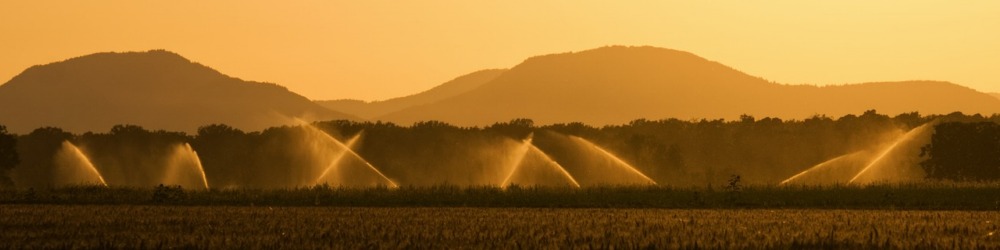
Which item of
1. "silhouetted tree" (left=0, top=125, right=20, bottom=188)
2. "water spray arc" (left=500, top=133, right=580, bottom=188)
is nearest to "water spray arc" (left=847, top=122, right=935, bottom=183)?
"water spray arc" (left=500, top=133, right=580, bottom=188)

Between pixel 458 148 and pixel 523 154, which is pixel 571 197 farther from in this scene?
pixel 458 148

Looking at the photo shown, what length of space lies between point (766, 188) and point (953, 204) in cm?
1085

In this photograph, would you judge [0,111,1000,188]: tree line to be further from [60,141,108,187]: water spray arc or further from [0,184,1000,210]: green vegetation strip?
[0,184,1000,210]: green vegetation strip

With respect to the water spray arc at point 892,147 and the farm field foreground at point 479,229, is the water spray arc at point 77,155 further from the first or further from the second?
the farm field foreground at point 479,229

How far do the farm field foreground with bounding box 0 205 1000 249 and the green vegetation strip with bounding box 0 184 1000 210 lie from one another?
1094cm

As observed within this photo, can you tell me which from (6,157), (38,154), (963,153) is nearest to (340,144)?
(6,157)

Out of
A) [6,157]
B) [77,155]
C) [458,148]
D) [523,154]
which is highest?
[458,148]

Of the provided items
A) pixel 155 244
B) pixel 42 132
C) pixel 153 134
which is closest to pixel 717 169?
pixel 153 134

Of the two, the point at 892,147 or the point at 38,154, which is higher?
the point at 892,147

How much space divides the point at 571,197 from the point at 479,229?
28355 millimetres

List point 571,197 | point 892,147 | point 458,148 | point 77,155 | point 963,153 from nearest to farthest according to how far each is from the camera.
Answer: point 571,197
point 963,153
point 892,147
point 77,155
point 458,148

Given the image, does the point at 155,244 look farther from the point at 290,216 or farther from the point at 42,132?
the point at 42,132

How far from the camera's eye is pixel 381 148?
499ft

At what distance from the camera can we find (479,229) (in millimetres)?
39250
